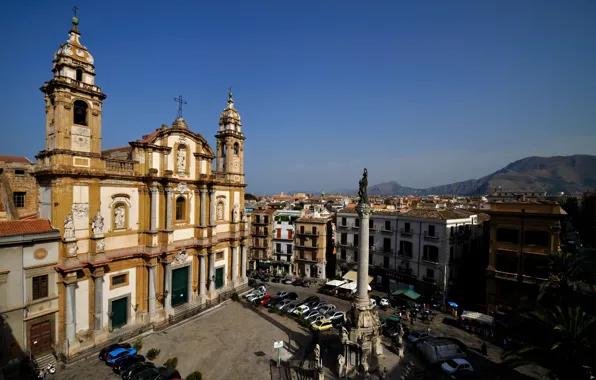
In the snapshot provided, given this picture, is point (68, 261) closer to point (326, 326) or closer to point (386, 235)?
point (326, 326)

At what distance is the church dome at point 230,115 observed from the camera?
1406 inches

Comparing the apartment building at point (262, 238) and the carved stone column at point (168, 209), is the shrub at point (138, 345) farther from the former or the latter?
the apartment building at point (262, 238)

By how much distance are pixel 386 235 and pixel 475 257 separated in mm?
11283

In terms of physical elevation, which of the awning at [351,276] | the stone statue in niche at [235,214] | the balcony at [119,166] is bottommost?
the awning at [351,276]

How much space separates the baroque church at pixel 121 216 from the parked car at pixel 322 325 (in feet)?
37.8

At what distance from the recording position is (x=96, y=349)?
21.2m

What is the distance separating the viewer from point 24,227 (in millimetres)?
18984

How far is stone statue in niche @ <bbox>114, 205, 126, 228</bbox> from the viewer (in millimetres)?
23877

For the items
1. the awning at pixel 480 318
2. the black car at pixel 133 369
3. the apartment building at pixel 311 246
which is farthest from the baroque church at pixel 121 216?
the awning at pixel 480 318

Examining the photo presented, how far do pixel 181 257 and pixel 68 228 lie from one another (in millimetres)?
10369

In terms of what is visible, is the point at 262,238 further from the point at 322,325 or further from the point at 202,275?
the point at 322,325

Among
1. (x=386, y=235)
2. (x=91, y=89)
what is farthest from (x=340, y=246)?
(x=91, y=89)

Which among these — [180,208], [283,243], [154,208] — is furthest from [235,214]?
[283,243]

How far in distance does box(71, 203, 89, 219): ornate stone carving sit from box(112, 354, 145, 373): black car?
32.8ft
